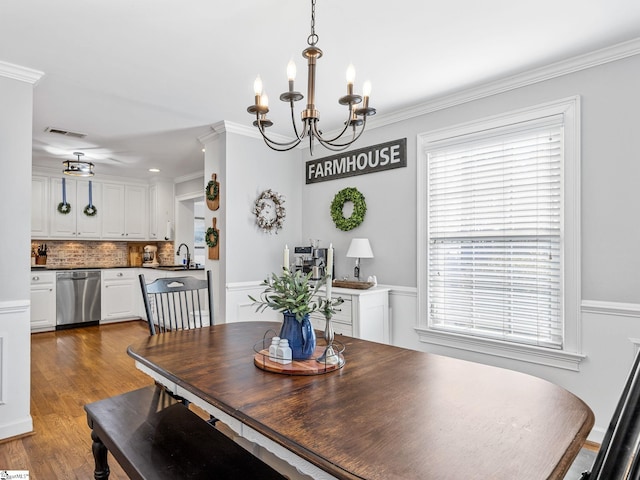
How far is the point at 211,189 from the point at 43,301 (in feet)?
11.9

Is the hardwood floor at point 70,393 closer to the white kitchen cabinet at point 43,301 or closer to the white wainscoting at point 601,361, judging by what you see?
the white kitchen cabinet at point 43,301

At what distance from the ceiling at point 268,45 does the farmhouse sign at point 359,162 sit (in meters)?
0.36

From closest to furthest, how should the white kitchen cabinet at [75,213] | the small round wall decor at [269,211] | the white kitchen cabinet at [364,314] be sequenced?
the white kitchen cabinet at [364,314]
the small round wall decor at [269,211]
the white kitchen cabinet at [75,213]

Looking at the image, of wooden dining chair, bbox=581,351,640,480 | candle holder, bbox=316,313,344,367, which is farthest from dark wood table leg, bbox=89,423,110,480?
wooden dining chair, bbox=581,351,640,480

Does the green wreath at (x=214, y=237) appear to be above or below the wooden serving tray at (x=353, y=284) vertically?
above

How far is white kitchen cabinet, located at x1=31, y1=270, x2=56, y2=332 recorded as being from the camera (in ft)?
18.5

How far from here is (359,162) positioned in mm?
3963

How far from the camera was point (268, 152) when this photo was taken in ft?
14.2

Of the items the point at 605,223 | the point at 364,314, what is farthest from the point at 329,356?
the point at 605,223

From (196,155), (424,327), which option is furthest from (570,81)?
(196,155)

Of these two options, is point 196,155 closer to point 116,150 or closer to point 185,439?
point 116,150

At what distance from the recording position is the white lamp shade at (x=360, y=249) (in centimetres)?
366

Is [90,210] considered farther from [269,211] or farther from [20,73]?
[20,73]

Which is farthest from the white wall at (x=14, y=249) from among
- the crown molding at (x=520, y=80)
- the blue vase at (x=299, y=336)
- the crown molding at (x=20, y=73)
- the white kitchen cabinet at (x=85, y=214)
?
the white kitchen cabinet at (x=85, y=214)
